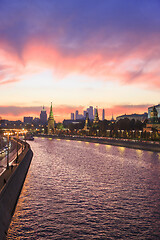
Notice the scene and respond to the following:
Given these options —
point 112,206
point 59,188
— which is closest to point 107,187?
point 59,188

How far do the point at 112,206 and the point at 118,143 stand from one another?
238ft

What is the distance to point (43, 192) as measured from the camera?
950 inches

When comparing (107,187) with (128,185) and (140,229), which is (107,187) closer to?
(128,185)

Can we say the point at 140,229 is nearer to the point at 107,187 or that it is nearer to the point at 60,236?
the point at 60,236

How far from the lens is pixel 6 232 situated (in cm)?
1456

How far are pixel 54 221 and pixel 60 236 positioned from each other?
229 centimetres

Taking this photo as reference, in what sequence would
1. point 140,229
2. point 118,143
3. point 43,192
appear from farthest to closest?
point 118,143 → point 43,192 → point 140,229

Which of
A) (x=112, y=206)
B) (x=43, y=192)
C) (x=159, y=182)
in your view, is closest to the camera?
(x=112, y=206)

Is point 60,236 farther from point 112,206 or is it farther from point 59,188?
point 59,188

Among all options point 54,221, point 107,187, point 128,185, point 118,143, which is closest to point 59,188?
point 107,187

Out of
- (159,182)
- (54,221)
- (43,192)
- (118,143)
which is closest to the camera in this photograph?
(54,221)

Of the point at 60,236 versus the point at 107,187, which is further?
the point at 107,187

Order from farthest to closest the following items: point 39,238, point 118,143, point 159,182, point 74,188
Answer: point 118,143 → point 159,182 → point 74,188 → point 39,238

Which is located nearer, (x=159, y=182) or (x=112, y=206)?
(x=112, y=206)
